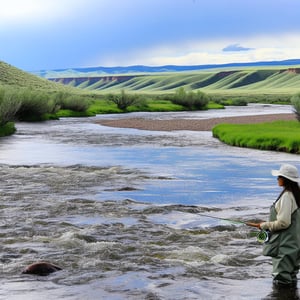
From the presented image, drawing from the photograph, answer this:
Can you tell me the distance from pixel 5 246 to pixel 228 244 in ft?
13.5

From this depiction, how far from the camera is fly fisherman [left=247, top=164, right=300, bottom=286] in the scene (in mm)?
9438

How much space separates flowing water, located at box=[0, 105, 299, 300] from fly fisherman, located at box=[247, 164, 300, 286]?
0.45m

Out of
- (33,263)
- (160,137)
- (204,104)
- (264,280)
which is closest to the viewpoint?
(264,280)

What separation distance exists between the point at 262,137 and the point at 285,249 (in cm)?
2903

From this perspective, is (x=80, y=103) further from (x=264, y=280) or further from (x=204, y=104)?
(x=264, y=280)

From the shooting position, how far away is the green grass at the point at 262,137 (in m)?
34.6

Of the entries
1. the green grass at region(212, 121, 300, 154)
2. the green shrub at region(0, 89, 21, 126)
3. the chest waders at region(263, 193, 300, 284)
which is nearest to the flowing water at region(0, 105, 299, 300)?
the chest waders at region(263, 193, 300, 284)

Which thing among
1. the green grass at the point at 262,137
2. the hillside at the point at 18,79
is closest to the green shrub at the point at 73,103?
the green grass at the point at 262,137

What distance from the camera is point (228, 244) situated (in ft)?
42.8

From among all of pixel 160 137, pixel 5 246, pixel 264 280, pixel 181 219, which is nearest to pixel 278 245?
pixel 264 280

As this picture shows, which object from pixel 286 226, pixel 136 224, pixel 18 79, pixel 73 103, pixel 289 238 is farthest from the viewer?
pixel 18 79

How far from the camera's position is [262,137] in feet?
125

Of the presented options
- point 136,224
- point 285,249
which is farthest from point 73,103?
point 285,249

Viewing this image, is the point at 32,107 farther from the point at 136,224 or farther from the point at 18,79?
the point at 18,79
